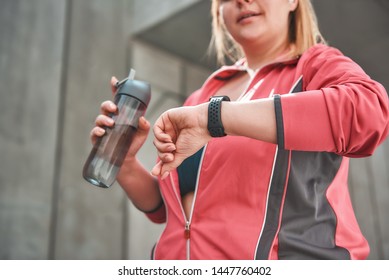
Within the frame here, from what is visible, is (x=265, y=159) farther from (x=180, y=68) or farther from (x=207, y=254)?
(x=180, y=68)

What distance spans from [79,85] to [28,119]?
2.13 ft

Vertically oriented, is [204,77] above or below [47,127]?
above

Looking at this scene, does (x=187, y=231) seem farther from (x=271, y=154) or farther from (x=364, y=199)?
(x=364, y=199)

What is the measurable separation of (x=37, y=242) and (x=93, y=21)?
231 centimetres

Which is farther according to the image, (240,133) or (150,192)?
(150,192)

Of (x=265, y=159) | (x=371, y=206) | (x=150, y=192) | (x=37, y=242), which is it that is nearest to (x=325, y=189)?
(x=265, y=159)

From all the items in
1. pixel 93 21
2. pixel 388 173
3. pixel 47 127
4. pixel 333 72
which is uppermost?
pixel 93 21

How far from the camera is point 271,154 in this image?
115cm

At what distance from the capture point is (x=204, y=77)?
577 cm

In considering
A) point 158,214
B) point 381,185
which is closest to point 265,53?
point 158,214

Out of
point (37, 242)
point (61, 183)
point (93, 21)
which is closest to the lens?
point (37, 242)

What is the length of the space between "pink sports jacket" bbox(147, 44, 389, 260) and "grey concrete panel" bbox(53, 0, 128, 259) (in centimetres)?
309

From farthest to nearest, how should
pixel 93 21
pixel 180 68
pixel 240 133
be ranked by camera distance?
pixel 180 68
pixel 93 21
pixel 240 133

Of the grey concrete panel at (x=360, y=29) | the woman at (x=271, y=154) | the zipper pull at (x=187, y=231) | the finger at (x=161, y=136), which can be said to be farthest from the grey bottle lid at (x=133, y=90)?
the grey concrete panel at (x=360, y=29)
